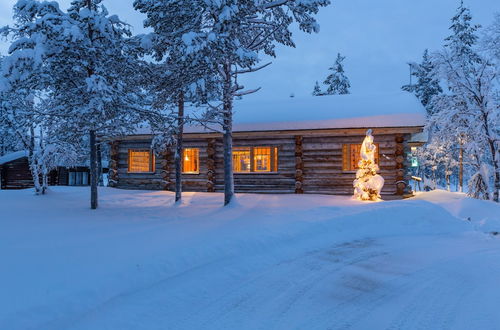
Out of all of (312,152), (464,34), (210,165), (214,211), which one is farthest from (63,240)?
(464,34)

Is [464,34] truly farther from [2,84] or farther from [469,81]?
[2,84]

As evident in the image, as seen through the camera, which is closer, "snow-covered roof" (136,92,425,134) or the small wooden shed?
"snow-covered roof" (136,92,425,134)

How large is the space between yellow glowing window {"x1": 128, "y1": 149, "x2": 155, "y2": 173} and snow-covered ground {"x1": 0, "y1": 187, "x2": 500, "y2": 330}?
28.9 feet

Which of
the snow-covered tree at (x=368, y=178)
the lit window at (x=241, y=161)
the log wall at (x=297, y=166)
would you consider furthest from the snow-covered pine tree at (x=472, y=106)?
the lit window at (x=241, y=161)

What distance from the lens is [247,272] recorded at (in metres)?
5.42

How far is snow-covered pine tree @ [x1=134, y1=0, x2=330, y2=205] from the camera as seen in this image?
9.26 m

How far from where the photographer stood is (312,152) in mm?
15898

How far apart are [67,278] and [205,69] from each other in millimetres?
7323

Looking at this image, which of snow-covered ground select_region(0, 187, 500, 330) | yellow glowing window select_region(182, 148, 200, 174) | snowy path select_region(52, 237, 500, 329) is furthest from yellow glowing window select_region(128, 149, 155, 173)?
snowy path select_region(52, 237, 500, 329)

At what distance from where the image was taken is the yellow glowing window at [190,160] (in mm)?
17844

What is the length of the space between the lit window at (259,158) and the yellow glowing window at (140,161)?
5.02 meters

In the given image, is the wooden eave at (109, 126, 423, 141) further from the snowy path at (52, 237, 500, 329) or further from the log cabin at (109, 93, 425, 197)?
the snowy path at (52, 237, 500, 329)

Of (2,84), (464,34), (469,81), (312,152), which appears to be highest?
(464,34)

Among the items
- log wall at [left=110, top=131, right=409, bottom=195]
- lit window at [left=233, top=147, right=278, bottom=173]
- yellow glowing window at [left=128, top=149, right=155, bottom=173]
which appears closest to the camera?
log wall at [left=110, top=131, right=409, bottom=195]
